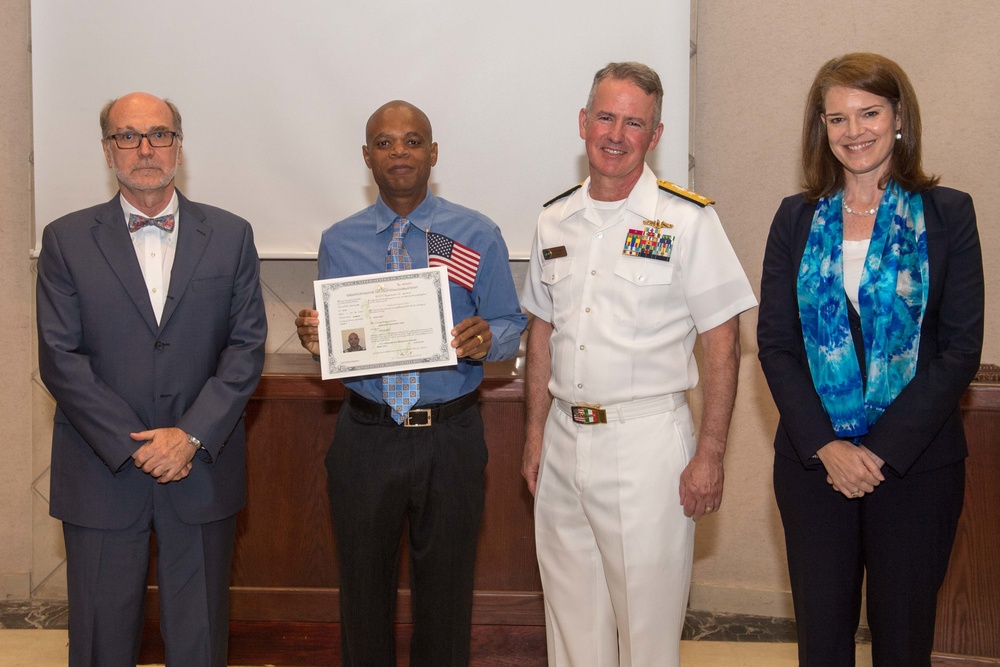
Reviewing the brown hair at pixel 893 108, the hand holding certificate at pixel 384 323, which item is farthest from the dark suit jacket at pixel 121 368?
the brown hair at pixel 893 108

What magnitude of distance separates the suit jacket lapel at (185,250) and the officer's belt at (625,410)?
1098mm

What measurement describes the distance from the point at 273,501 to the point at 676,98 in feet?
7.35

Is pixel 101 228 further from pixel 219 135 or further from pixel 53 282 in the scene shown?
pixel 219 135

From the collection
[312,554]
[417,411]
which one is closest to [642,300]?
[417,411]

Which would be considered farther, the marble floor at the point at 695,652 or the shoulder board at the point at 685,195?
the marble floor at the point at 695,652

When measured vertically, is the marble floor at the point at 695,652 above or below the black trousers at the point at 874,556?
below

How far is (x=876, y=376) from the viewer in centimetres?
206

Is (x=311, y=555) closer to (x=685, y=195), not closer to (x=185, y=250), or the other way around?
(x=185, y=250)

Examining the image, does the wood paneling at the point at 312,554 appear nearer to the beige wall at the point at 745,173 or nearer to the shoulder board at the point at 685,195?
the beige wall at the point at 745,173

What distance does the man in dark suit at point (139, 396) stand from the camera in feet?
7.80

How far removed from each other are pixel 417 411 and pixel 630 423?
62 centimetres

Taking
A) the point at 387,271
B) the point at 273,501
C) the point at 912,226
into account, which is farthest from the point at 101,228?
the point at 912,226

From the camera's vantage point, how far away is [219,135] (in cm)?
379

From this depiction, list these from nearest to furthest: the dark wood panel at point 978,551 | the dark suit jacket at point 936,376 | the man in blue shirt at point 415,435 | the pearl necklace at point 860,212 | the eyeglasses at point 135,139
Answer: the dark suit jacket at point 936,376 → the pearl necklace at point 860,212 → the eyeglasses at point 135,139 → the man in blue shirt at point 415,435 → the dark wood panel at point 978,551
